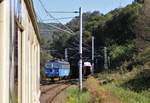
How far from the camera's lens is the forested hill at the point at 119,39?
4394 cm

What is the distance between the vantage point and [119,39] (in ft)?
194

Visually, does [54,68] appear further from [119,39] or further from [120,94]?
[120,94]

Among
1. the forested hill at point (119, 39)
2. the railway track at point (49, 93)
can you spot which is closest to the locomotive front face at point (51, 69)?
the forested hill at point (119, 39)

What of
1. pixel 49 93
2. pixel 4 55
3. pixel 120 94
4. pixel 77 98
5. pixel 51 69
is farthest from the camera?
pixel 51 69

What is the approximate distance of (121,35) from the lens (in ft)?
191

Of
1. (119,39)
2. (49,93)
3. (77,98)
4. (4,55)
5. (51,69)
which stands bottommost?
(77,98)

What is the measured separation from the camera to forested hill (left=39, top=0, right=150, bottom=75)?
4394 cm

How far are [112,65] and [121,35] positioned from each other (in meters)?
3.23

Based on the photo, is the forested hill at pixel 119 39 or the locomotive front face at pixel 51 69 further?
the locomotive front face at pixel 51 69

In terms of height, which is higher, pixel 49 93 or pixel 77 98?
pixel 49 93

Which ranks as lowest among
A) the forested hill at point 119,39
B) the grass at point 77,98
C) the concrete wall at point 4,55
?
the grass at point 77,98

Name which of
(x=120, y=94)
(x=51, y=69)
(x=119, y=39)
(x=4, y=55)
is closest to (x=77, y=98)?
(x=120, y=94)

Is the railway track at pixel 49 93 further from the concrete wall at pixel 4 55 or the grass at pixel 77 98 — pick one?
the concrete wall at pixel 4 55

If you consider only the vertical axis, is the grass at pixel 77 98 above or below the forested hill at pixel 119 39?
below
